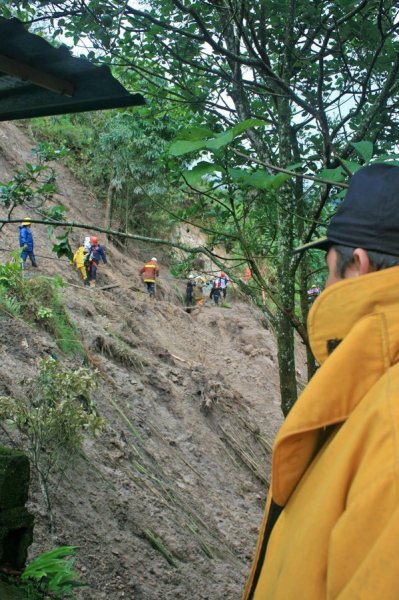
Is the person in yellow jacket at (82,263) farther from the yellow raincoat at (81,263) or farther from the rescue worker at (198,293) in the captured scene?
the rescue worker at (198,293)

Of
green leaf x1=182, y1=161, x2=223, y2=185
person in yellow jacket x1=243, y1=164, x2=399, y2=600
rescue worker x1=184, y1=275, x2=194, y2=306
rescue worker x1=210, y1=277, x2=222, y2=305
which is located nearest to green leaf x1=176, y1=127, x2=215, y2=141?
green leaf x1=182, y1=161, x2=223, y2=185

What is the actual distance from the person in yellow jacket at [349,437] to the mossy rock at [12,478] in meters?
3.39

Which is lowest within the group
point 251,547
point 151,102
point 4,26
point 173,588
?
point 251,547

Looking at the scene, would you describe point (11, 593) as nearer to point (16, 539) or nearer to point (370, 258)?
point (16, 539)

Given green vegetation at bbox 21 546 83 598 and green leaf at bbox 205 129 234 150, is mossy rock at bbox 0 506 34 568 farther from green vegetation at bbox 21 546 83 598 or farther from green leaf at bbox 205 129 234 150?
green leaf at bbox 205 129 234 150

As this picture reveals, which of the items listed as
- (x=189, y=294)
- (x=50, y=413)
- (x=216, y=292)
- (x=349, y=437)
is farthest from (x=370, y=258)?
(x=216, y=292)

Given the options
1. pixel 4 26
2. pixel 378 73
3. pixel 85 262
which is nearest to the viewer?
pixel 4 26

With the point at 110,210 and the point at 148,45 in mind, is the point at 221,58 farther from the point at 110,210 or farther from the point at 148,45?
the point at 110,210

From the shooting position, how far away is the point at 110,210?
24188mm

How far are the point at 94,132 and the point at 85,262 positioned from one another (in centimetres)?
782

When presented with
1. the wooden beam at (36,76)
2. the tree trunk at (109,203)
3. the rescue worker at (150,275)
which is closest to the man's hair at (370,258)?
the wooden beam at (36,76)

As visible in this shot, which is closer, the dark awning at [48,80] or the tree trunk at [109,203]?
the dark awning at [48,80]

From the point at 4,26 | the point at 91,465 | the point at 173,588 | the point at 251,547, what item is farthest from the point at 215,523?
the point at 4,26

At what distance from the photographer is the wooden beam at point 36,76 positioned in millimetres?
2961
